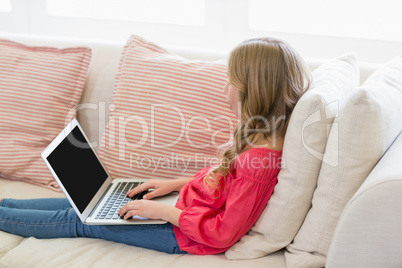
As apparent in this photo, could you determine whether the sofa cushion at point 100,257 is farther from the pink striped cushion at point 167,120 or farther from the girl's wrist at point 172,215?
the pink striped cushion at point 167,120

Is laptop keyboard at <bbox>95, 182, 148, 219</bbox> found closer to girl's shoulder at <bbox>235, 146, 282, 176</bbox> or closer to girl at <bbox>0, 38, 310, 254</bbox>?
girl at <bbox>0, 38, 310, 254</bbox>

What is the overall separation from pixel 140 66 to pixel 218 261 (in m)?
0.78

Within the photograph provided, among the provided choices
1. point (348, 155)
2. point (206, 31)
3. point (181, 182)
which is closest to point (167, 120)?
point (181, 182)

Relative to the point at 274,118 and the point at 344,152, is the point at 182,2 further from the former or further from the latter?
the point at 344,152

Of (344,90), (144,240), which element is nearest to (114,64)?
(144,240)

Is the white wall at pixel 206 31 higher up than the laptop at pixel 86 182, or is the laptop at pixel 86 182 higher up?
the white wall at pixel 206 31

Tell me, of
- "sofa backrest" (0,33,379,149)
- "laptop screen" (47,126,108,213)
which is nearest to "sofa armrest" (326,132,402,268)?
"laptop screen" (47,126,108,213)

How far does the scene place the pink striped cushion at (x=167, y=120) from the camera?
1535 millimetres

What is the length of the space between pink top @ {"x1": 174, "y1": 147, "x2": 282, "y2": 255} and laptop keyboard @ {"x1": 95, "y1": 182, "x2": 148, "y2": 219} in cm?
21

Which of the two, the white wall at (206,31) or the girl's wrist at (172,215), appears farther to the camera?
the white wall at (206,31)

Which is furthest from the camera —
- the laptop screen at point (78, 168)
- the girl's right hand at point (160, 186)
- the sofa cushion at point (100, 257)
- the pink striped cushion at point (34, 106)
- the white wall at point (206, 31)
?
the white wall at point (206, 31)

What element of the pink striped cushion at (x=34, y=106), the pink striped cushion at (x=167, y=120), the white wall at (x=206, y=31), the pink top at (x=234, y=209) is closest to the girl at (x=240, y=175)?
the pink top at (x=234, y=209)

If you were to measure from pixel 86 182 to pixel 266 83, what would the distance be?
635 mm

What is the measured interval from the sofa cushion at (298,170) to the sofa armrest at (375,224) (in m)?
0.16
